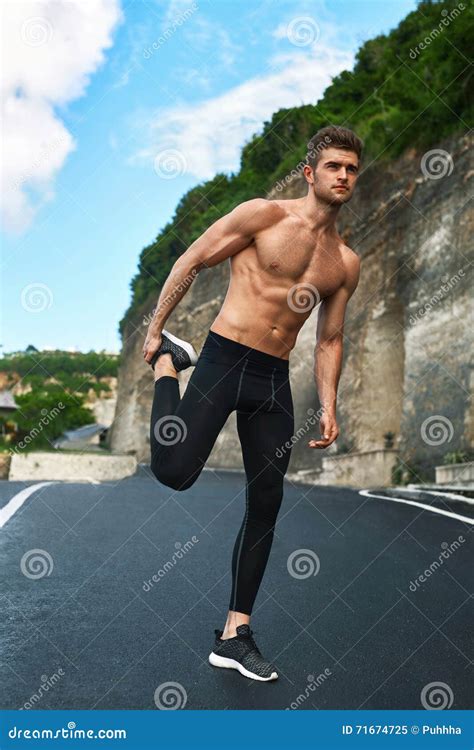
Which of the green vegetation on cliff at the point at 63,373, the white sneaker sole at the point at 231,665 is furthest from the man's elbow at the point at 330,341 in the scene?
the green vegetation on cliff at the point at 63,373

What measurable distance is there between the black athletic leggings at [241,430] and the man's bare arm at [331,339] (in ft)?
1.05

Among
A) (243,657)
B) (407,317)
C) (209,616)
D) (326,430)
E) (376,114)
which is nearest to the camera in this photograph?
(243,657)

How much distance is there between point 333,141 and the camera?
3598mm

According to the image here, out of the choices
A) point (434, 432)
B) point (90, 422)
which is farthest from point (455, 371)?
point (90, 422)

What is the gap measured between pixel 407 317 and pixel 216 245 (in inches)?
807

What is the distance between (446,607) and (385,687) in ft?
5.08

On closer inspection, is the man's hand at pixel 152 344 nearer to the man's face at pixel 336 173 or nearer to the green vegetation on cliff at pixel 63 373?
the man's face at pixel 336 173

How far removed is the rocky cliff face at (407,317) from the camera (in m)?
20.1

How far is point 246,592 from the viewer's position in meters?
3.56

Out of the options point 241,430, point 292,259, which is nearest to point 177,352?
point 241,430

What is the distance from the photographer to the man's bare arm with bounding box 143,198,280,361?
3.71m

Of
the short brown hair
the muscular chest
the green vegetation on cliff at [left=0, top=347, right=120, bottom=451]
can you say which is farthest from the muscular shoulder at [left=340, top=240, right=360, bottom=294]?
the green vegetation on cliff at [left=0, top=347, right=120, bottom=451]

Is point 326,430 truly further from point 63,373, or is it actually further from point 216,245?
point 63,373

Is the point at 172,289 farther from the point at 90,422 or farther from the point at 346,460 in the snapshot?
the point at 90,422
